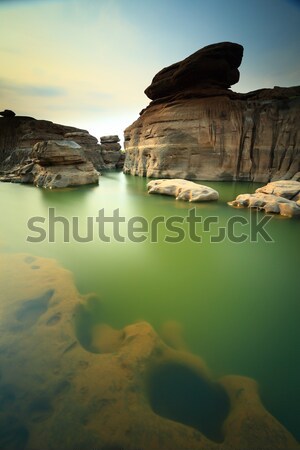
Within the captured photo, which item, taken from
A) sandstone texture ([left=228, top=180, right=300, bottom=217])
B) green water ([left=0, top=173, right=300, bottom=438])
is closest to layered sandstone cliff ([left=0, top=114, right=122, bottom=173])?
sandstone texture ([left=228, top=180, right=300, bottom=217])

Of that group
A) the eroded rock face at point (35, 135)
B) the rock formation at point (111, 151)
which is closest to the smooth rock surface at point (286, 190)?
the eroded rock face at point (35, 135)

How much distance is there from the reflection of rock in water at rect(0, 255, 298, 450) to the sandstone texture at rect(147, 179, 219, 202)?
7.04 meters

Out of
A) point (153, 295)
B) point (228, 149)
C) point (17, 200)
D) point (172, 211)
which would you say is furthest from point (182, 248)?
point (228, 149)

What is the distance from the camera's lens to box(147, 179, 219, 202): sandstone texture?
344 inches

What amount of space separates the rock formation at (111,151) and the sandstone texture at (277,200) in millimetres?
26297

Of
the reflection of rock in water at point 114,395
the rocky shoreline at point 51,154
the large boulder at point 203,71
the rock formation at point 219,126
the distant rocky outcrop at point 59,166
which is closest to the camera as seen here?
the reflection of rock in water at point 114,395

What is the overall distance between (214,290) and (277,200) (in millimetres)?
5751

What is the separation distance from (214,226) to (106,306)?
410 centimetres

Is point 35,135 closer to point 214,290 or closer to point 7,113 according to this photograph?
point 7,113

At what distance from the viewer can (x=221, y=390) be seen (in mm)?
1670

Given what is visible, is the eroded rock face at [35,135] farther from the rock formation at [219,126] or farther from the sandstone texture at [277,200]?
the sandstone texture at [277,200]

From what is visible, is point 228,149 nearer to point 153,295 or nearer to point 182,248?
point 182,248

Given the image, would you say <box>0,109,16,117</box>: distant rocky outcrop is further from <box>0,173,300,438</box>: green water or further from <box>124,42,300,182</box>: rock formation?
<box>0,173,300,438</box>: green water

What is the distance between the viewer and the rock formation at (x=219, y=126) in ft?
46.2
